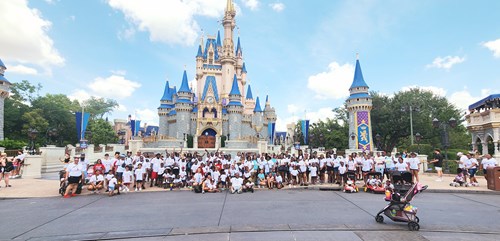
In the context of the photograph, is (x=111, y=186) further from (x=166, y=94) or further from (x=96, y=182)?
(x=166, y=94)

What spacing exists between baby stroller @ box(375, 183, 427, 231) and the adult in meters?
11.6

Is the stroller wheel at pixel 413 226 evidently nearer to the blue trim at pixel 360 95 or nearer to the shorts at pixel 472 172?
the shorts at pixel 472 172

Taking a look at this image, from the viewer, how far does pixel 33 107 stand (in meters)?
44.7

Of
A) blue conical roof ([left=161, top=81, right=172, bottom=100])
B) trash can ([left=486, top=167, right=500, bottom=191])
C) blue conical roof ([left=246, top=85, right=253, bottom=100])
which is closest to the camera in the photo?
trash can ([left=486, top=167, right=500, bottom=191])

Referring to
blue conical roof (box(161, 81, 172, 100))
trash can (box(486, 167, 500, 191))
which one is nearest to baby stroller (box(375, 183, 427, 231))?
trash can (box(486, 167, 500, 191))

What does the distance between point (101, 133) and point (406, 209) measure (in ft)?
173

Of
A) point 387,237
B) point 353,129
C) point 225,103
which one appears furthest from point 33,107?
point 387,237

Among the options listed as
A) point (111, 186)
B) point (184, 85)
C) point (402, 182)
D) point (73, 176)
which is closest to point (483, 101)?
point (402, 182)

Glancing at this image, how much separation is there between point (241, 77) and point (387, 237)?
56.1 meters

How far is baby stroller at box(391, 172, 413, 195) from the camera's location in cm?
637

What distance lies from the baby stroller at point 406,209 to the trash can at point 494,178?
860 centimetres

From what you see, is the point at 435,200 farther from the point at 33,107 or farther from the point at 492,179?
the point at 33,107

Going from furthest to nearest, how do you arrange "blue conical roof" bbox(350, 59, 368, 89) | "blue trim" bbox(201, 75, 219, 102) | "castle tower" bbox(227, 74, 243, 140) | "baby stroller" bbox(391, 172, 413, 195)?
1. "blue trim" bbox(201, 75, 219, 102)
2. "castle tower" bbox(227, 74, 243, 140)
3. "blue conical roof" bbox(350, 59, 368, 89)
4. "baby stroller" bbox(391, 172, 413, 195)

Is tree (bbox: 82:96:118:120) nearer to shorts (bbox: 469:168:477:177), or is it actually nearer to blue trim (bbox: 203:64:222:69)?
blue trim (bbox: 203:64:222:69)
